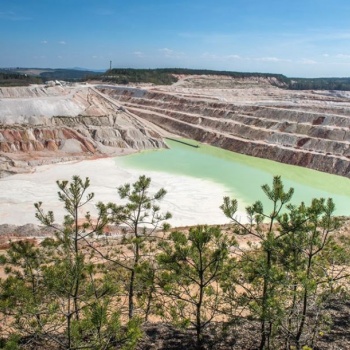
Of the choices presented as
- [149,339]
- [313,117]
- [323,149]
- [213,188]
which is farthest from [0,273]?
[313,117]

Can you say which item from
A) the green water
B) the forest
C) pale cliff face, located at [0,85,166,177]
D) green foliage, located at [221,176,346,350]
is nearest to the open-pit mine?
pale cliff face, located at [0,85,166,177]

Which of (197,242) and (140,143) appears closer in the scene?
(197,242)

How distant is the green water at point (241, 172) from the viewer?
27983mm

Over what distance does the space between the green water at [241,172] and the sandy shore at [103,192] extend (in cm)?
173

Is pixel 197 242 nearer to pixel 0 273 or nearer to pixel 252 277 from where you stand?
pixel 252 277

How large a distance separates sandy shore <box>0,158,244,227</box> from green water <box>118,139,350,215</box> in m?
1.73

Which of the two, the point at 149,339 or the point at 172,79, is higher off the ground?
the point at 172,79

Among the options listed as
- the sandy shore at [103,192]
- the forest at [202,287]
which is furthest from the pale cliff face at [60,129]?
the forest at [202,287]

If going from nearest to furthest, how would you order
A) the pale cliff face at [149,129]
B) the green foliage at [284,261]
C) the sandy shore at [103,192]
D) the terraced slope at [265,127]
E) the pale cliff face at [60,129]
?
the green foliage at [284,261]
the sandy shore at [103,192]
the pale cliff face at [60,129]
the pale cliff face at [149,129]
the terraced slope at [265,127]

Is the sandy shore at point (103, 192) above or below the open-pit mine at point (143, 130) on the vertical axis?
below

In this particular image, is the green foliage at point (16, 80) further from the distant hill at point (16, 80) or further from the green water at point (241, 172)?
the green water at point (241, 172)

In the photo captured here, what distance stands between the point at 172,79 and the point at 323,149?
69.2m

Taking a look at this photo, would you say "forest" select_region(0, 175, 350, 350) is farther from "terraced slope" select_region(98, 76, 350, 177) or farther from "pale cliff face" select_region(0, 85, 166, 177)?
"terraced slope" select_region(98, 76, 350, 177)

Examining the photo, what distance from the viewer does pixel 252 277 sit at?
7.59m
